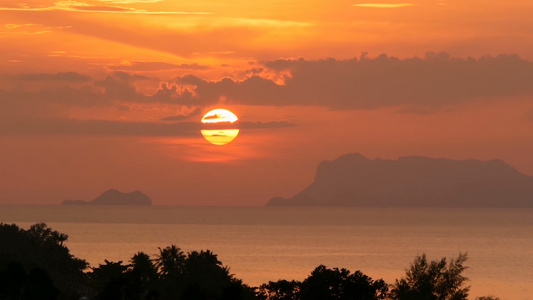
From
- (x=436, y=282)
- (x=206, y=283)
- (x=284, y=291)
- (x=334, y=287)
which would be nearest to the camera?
(x=334, y=287)

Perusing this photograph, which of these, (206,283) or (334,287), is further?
(206,283)

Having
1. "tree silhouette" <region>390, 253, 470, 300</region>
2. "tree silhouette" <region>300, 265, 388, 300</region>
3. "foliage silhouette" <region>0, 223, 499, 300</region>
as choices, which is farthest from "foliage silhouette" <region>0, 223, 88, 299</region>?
"tree silhouette" <region>390, 253, 470, 300</region>

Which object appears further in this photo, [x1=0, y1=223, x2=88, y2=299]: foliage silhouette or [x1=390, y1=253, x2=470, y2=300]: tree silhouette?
[x1=0, y1=223, x2=88, y2=299]: foliage silhouette

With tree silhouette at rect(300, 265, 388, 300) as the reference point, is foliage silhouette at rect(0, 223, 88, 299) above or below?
above

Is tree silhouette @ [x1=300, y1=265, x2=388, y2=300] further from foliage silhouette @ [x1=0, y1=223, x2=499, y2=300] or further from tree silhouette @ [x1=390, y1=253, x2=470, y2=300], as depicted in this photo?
tree silhouette @ [x1=390, y1=253, x2=470, y2=300]

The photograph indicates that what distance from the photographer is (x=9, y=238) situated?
457 ft

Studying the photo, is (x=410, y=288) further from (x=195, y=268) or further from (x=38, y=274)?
(x=38, y=274)

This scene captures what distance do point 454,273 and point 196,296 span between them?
36.0 meters

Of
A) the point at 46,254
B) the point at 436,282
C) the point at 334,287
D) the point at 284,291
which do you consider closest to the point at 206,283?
the point at 284,291

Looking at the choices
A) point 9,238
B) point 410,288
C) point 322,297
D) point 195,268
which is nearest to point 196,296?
point 322,297

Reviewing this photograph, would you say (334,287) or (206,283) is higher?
(206,283)

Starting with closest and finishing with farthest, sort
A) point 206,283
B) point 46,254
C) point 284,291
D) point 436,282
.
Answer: point 284,291
point 206,283
point 436,282
point 46,254

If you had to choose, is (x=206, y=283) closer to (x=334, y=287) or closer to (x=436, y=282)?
(x=334, y=287)

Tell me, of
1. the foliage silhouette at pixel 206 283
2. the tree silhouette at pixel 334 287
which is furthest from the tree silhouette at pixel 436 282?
the tree silhouette at pixel 334 287
